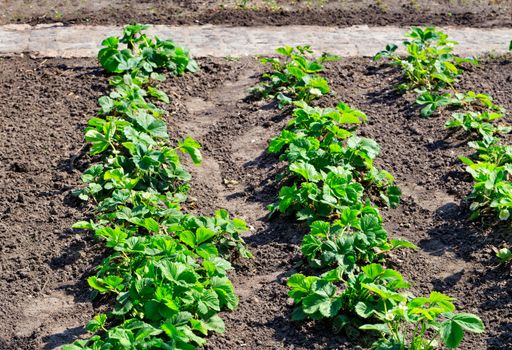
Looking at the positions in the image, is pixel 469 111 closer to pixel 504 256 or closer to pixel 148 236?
pixel 504 256

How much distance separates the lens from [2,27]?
8.15 metres

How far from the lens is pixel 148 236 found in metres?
4.91

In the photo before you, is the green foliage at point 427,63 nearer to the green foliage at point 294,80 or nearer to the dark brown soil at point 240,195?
the dark brown soil at point 240,195

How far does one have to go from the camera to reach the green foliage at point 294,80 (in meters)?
6.73

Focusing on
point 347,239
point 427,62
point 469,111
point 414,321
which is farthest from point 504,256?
point 427,62

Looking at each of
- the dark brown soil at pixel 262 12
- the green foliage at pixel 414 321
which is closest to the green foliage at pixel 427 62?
the dark brown soil at pixel 262 12

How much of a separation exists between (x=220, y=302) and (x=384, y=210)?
1477 mm

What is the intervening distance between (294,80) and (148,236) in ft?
8.61

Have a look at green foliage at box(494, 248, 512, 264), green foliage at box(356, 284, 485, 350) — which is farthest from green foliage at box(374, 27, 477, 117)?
green foliage at box(356, 284, 485, 350)

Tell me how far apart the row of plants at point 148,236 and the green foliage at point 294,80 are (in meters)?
0.84

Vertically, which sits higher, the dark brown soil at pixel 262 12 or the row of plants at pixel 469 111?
the dark brown soil at pixel 262 12

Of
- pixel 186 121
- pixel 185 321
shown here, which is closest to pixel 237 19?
pixel 186 121

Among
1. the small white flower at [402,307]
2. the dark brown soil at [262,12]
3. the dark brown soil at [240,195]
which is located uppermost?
the dark brown soil at [262,12]

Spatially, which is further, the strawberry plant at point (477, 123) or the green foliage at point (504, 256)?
the strawberry plant at point (477, 123)
